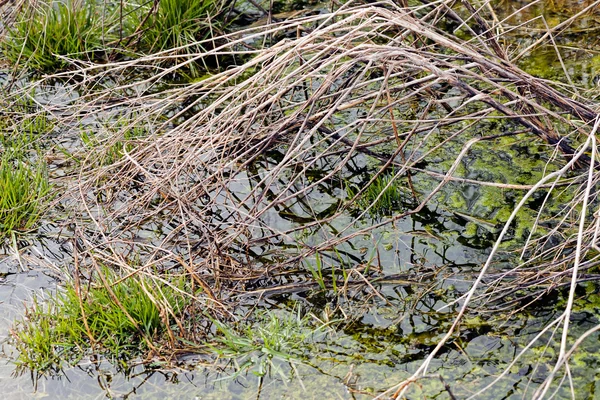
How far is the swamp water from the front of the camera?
2.69 m

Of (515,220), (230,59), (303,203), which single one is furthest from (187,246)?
(230,59)

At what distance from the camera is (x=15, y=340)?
117 inches

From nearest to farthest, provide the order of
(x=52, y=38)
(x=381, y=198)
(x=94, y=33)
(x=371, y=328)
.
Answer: (x=371, y=328), (x=381, y=198), (x=52, y=38), (x=94, y=33)

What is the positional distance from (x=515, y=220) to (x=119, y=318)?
67.9 inches

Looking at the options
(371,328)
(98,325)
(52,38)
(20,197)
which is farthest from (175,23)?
(371,328)

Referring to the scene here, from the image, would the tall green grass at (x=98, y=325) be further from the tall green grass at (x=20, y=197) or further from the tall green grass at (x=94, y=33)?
the tall green grass at (x=94, y=33)

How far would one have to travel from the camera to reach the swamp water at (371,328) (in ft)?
8.82

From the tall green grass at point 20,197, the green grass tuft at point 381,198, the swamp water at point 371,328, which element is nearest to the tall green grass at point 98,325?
the swamp water at point 371,328

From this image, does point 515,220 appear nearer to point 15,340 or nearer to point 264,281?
point 264,281

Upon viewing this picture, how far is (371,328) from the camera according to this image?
290 centimetres

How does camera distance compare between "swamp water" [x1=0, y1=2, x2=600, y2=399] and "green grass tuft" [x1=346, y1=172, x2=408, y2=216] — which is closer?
"swamp water" [x1=0, y1=2, x2=600, y2=399]

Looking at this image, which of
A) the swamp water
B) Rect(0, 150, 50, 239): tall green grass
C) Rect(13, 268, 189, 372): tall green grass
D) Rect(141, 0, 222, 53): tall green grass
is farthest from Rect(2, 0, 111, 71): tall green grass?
Rect(13, 268, 189, 372): tall green grass

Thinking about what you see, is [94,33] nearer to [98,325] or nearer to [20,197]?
[20,197]

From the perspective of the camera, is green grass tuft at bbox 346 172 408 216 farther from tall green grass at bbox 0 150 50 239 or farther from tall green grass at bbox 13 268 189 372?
tall green grass at bbox 0 150 50 239
